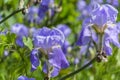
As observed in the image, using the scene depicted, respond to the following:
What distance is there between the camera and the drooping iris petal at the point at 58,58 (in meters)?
1.78

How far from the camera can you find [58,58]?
1.80m

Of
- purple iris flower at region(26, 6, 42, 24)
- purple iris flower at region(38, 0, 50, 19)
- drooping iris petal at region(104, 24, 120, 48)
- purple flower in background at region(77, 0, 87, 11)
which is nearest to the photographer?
drooping iris petal at region(104, 24, 120, 48)

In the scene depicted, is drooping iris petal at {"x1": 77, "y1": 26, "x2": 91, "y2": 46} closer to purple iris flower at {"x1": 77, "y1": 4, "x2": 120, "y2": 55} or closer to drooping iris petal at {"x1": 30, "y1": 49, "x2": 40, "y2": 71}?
purple iris flower at {"x1": 77, "y1": 4, "x2": 120, "y2": 55}

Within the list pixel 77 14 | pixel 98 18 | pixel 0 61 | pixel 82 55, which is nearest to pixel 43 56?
pixel 98 18

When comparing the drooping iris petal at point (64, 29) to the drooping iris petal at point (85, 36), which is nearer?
the drooping iris petal at point (85, 36)

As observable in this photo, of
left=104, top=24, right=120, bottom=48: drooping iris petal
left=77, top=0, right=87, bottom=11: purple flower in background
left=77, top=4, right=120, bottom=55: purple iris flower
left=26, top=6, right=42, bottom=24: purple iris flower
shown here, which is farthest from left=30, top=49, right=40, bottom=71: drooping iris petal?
left=77, top=0, right=87, bottom=11: purple flower in background

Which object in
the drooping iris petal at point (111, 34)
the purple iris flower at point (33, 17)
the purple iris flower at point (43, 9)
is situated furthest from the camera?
the purple iris flower at point (33, 17)

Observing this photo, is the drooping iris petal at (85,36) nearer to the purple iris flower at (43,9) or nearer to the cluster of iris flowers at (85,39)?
the cluster of iris flowers at (85,39)

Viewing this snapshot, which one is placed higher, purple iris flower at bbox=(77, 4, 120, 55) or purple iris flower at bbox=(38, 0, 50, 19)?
purple iris flower at bbox=(77, 4, 120, 55)

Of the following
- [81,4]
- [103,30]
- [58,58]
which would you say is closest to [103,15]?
[103,30]

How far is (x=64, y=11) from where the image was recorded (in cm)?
448

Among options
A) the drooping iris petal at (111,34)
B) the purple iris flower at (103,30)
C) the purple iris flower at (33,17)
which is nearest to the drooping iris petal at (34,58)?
the purple iris flower at (103,30)

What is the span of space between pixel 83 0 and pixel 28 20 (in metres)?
0.86

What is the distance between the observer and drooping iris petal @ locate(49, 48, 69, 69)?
70.2 inches
